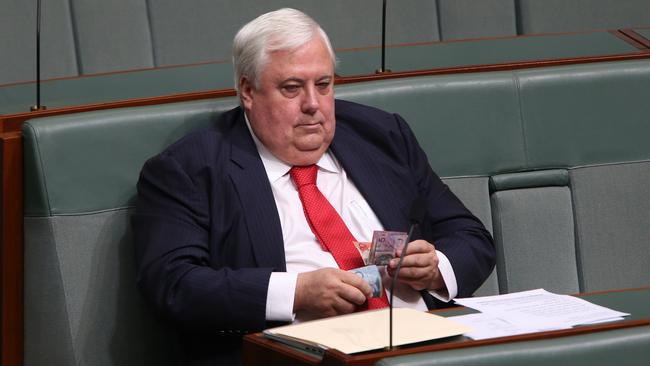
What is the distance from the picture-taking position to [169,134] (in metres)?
2.34

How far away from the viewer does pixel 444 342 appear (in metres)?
1.55

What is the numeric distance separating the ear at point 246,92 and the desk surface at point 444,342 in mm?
713

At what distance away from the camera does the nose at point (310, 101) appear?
2.24 m

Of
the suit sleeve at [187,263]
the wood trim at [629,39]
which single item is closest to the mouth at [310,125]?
the suit sleeve at [187,263]

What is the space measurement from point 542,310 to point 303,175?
686 millimetres

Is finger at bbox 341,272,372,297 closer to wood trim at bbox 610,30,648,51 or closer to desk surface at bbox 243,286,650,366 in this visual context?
desk surface at bbox 243,286,650,366

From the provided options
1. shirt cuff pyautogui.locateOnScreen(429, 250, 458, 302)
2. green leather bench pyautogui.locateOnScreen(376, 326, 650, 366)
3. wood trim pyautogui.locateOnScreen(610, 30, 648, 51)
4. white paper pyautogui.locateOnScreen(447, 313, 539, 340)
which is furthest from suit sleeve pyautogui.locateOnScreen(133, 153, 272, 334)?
wood trim pyautogui.locateOnScreen(610, 30, 648, 51)

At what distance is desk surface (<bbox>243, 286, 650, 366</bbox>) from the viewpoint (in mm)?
1438

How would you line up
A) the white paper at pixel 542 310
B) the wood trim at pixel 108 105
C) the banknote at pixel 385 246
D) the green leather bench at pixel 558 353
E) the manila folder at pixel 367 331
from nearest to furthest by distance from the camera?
the green leather bench at pixel 558 353, the manila folder at pixel 367 331, the white paper at pixel 542 310, the banknote at pixel 385 246, the wood trim at pixel 108 105

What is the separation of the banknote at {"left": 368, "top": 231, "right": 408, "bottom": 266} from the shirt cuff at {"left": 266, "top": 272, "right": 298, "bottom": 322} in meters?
0.15

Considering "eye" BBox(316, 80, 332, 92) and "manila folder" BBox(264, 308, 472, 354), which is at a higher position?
"eye" BBox(316, 80, 332, 92)

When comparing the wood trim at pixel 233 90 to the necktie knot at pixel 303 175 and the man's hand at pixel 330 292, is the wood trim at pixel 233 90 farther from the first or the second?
the man's hand at pixel 330 292

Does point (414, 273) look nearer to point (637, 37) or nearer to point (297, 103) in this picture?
point (297, 103)

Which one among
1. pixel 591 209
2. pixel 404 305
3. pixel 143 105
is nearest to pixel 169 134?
pixel 143 105
